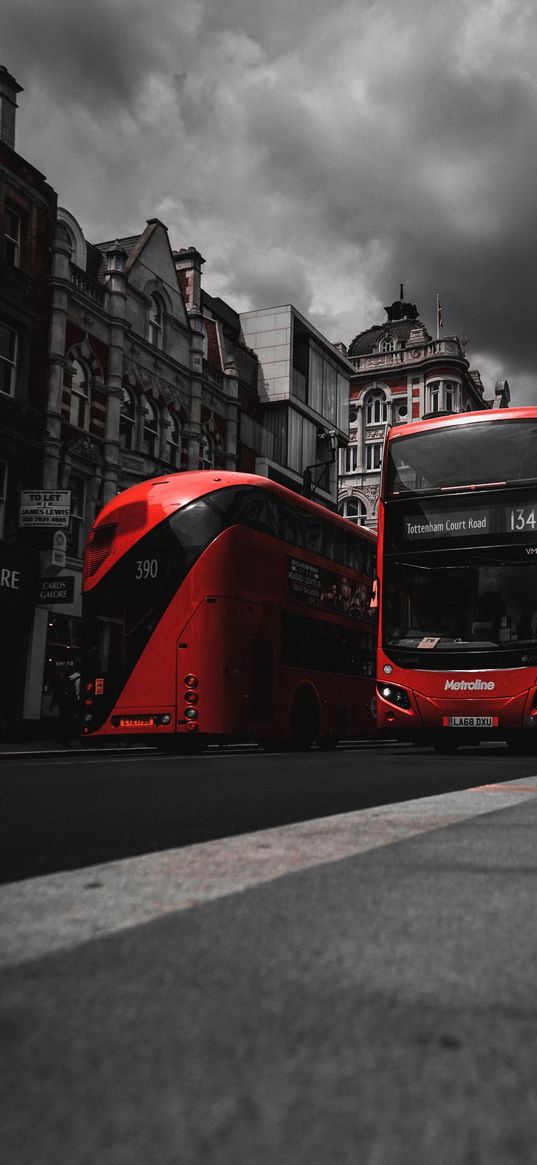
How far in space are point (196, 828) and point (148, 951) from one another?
2.22 metres

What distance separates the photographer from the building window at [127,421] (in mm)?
27672

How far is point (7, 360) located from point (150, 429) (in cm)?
648

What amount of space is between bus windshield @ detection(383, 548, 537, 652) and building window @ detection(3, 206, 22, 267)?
13.9 metres

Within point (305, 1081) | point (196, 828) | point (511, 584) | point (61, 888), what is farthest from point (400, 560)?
point (305, 1081)

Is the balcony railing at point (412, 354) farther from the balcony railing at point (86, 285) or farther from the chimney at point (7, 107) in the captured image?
the chimney at point (7, 107)

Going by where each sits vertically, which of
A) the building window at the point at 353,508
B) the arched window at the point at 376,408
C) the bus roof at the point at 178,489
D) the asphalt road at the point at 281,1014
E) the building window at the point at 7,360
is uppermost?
the arched window at the point at 376,408

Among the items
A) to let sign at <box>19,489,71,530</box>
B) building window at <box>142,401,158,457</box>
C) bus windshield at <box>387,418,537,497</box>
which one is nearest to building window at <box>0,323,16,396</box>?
to let sign at <box>19,489,71,530</box>

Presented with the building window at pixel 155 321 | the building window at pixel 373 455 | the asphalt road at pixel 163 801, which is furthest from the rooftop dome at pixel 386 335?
the asphalt road at pixel 163 801

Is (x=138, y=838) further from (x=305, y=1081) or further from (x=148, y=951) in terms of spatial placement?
(x=305, y=1081)

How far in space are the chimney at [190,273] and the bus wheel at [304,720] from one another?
19.9 meters

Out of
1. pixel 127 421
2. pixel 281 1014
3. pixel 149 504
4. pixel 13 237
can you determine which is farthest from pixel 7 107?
pixel 281 1014

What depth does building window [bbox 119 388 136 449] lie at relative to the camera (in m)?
27.7

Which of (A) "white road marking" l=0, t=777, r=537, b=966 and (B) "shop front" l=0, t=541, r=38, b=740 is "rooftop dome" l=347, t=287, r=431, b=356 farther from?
(A) "white road marking" l=0, t=777, r=537, b=966

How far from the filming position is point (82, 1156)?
943mm
